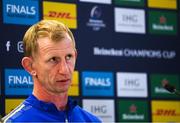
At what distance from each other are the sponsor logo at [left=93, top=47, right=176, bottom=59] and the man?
1.76 m

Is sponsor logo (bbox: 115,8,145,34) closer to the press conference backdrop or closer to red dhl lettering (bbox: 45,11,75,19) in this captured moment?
the press conference backdrop

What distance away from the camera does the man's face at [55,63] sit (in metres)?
1.58

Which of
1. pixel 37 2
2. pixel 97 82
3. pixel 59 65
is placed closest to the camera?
pixel 59 65

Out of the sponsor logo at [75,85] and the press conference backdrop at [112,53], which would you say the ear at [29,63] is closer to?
the press conference backdrop at [112,53]

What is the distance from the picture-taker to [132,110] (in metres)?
3.53

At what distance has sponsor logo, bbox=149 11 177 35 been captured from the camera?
146 inches

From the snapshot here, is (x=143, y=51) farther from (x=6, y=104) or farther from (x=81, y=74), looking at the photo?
(x=6, y=104)

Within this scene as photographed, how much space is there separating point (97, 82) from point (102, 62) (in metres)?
0.17

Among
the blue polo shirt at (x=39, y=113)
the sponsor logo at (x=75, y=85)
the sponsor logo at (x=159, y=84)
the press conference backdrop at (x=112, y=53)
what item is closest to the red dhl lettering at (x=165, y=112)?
the press conference backdrop at (x=112, y=53)

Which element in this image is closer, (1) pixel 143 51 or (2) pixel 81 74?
(2) pixel 81 74

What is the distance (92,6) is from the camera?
11.2 feet

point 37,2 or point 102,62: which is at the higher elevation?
point 37,2

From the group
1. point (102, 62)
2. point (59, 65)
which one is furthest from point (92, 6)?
point (59, 65)

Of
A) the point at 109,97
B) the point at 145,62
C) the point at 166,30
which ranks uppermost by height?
the point at 166,30
